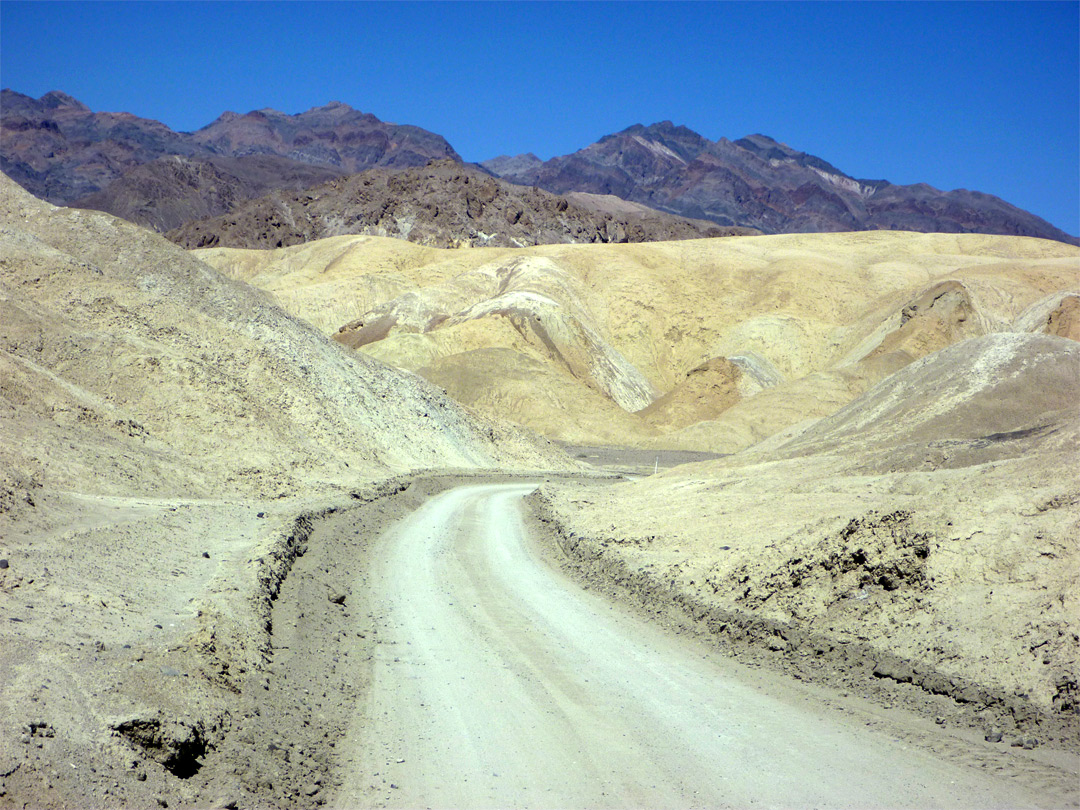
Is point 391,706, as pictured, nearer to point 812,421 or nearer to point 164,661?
point 164,661

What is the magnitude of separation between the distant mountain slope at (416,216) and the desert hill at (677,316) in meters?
25.7

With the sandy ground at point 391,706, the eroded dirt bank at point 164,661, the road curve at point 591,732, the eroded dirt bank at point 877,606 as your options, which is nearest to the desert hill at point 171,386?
the eroded dirt bank at point 164,661

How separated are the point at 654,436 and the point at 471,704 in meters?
47.2

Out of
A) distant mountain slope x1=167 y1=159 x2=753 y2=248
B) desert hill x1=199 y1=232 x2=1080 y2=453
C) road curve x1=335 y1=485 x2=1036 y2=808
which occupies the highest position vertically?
distant mountain slope x1=167 y1=159 x2=753 y2=248

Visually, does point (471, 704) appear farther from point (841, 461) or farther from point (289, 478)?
point (289, 478)

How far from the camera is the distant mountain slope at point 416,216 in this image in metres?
123

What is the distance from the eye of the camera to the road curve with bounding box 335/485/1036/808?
6.49m

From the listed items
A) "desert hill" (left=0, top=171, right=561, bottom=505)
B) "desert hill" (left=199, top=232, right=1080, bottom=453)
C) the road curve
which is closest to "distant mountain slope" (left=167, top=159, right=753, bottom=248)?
"desert hill" (left=199, top=232, right=1080, bottom=453)

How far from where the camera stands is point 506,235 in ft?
403

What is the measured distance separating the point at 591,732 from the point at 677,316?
72.4 m

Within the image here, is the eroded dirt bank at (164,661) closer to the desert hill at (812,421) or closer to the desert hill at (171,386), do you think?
the desert hill at (171,386)

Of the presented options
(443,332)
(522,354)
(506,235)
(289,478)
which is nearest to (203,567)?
(289,478)

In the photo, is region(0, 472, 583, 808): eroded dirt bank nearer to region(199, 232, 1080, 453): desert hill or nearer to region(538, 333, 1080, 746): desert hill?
region(538, 333, 1080, 746): desert hill

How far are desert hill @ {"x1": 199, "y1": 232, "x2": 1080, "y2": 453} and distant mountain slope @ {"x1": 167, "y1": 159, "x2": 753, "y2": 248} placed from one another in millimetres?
25723
